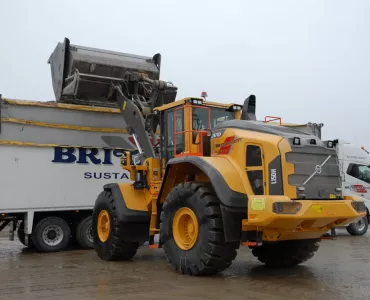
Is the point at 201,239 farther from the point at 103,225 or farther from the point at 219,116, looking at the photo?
the point at 103,225

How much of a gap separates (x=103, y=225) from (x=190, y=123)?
305 centimetres

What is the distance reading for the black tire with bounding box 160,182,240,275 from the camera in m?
6.84

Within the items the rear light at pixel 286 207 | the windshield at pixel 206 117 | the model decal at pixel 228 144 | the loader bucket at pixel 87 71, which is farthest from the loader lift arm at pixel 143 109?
the rear light at pixel 286 207

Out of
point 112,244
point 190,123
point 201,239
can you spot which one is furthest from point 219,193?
point 112,244

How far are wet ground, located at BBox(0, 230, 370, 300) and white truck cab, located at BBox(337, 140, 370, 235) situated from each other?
556cm

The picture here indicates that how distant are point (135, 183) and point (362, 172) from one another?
9.49m

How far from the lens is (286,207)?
647cm

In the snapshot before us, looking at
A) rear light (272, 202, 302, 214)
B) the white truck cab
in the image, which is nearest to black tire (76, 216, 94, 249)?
rear light (272, 202, 302, 214)

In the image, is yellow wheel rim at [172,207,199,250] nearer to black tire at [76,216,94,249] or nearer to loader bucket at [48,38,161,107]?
black tire at [76,216,94,249]

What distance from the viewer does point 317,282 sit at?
6.95 metres

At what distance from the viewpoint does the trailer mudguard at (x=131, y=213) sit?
29.2 feet

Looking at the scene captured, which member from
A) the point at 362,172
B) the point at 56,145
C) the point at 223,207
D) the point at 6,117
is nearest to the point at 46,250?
the point at 56,145

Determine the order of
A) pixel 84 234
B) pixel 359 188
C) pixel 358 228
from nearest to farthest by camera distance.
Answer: pixel 84 234 → pixel 358 228 → pixel 359 188

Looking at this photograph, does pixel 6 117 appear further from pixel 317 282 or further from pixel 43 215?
pixel 317 282
